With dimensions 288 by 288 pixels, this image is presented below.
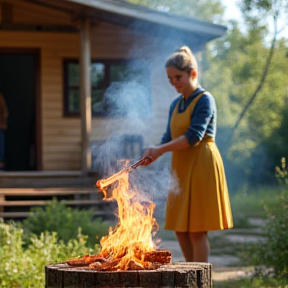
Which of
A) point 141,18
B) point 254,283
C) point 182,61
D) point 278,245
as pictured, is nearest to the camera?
point 182,61

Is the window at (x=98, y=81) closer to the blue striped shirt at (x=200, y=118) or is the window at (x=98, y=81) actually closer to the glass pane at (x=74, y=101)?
the glass pane at (x=74, y=101)

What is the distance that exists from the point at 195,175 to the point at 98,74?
9968mm

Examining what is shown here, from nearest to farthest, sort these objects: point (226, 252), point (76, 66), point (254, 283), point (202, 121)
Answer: point (202, 121) → point (254, 283) → point (226, 252) → point (76, 66)

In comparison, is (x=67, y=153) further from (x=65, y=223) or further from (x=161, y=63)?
(x=65, y=223)

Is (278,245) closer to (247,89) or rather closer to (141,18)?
(141,18)

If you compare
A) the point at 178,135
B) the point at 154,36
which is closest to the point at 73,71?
the point at 154,36

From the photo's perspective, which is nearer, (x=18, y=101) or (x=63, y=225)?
(x=63, y=225)

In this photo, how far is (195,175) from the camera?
5.39m

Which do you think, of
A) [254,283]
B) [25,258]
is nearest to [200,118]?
[25,258]

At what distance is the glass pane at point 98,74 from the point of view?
1509 cm

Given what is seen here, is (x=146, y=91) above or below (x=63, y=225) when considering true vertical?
Result: above

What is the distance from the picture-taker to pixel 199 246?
210 inches

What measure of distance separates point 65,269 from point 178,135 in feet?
6.78

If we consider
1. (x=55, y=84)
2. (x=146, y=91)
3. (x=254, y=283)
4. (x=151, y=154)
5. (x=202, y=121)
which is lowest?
(x=254, y=283)
